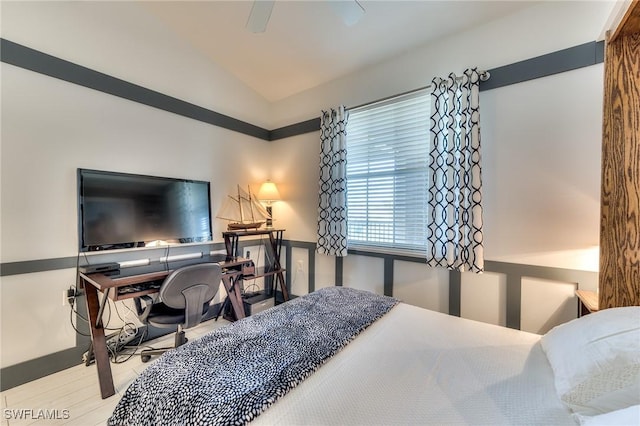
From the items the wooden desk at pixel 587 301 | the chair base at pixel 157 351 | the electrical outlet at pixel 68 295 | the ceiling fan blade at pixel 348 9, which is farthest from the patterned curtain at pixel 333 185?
the electrical outlet at pixel 68 295

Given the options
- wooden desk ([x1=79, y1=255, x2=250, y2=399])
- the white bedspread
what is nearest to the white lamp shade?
wooden desk ([x1=79, y1=255, x2=250, y2=399])

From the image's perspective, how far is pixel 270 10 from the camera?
4.98 ft

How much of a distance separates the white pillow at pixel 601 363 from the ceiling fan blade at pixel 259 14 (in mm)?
2077

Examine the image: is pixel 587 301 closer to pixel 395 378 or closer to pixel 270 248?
pixel 395 378

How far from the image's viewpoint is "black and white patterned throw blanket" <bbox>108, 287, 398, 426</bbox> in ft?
2.65

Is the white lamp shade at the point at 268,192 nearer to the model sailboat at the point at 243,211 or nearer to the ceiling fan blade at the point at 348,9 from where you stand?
the model sailboat at the point at 243,211

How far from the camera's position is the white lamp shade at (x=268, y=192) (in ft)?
10.5

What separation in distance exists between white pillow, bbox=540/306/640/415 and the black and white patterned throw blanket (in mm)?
781

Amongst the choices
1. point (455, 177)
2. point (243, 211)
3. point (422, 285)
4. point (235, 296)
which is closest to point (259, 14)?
point (455, 177)

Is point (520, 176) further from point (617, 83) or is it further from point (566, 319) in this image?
point (566, 319)

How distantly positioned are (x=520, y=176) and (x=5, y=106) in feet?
11.8

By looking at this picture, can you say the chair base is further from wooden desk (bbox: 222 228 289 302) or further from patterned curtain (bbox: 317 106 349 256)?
patterned curtain (bbox: 317 106 349 256)

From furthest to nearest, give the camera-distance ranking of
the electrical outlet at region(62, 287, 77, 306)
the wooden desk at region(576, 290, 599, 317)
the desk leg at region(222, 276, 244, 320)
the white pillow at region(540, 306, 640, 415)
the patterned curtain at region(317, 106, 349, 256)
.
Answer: the patterned curtain at region(317, 106, 349, 256), the desk leg at region(222, 276, 244, 320), the electrical outlet at region(62, 287, 77, 306), the wooden desk at region(576, 290, 599, 317), the white pillow at region(540, 306, 640, 415)

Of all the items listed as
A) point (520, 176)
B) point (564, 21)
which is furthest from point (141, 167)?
point (564, 21)
